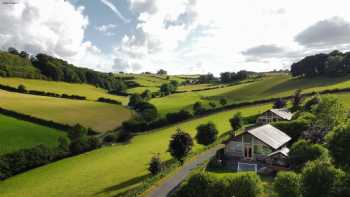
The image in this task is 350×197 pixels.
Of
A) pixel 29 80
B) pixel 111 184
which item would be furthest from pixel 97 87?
pixel 111 184

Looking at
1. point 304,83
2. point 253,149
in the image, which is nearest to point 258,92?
point 304,83

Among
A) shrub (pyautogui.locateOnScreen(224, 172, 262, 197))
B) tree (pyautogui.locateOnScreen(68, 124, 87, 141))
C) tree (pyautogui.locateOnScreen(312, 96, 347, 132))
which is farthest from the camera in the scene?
tree (pyautogui.locateOnScreen(68, 124, 87, 141))

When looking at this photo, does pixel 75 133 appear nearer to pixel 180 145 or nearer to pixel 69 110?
pixel 69 110

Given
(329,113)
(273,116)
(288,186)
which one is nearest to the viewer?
(288,186)

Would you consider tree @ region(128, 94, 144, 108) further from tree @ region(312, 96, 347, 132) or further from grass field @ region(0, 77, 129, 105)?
tree @ region(312, 96, 347, 132)

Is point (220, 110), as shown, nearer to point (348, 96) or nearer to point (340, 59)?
point (348, 96)

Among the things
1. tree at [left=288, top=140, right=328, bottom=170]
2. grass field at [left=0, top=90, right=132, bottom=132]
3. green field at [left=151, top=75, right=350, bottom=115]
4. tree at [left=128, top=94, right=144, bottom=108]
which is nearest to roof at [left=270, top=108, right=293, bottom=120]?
green field at [left=151, top=75, right=350, bottom=115]

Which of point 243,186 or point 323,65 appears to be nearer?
point 243,186
